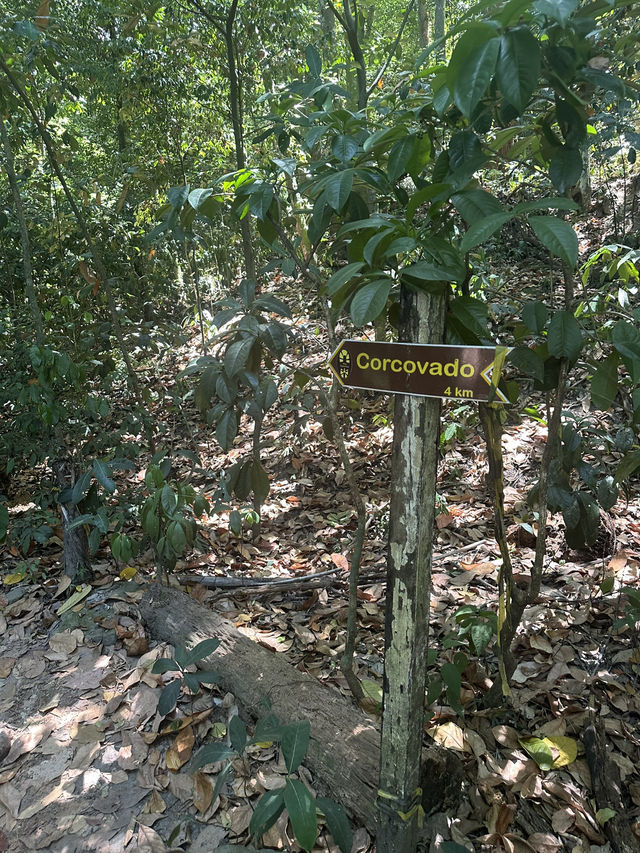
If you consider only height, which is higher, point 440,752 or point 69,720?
point 440,752

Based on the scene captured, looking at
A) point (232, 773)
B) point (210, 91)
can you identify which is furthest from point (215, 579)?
point (210, 91)

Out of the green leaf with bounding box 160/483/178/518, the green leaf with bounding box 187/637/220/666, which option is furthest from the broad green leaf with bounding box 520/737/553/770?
the green leaf with bounding box 160/483/178/518

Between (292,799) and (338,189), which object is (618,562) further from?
(338,189)

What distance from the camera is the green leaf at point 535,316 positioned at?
5.02ft

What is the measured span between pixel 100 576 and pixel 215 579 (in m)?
0.67

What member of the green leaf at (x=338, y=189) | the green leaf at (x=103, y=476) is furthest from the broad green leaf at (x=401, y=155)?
the green leaf at (x=103, y=476)

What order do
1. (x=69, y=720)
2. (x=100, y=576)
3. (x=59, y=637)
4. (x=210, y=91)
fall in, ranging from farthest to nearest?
(x=210, y=91), (x=100, y=576), (x=59, y=637), (x=69, y=720)

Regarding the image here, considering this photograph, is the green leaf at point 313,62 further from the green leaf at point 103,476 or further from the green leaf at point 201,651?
the green leaf at point 103,476

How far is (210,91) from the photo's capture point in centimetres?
383

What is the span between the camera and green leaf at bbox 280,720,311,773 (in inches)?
58.0

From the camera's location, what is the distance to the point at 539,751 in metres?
1.89

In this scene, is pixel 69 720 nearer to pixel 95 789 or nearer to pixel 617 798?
pixel 95 789

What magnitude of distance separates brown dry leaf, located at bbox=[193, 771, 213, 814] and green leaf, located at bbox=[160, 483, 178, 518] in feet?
3.45

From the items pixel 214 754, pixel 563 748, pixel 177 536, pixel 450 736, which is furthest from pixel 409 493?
pixel 177 536
